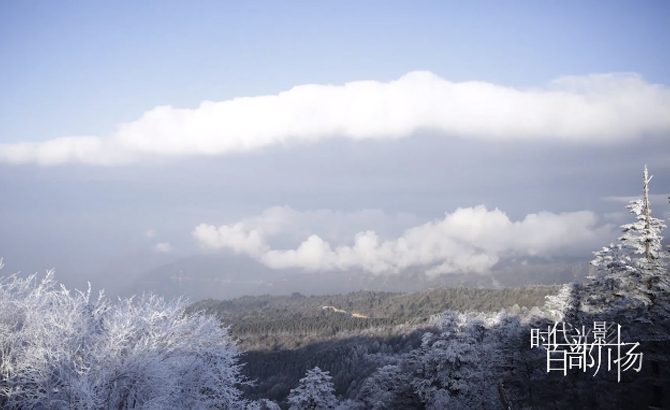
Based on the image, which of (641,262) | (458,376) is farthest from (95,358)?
(641,262)

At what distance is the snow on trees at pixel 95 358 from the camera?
71.0ft

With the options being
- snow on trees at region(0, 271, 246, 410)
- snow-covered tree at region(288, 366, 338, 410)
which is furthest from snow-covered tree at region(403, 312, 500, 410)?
snow on trees at region(0, 271, 246, 410)

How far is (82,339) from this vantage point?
997 inches

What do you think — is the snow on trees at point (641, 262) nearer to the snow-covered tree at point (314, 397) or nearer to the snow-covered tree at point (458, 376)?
the snow-covered tree at point (458, 376)

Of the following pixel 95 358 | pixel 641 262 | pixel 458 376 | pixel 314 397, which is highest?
pixel 641 262

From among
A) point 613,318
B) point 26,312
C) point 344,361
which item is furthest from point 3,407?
point 344,361

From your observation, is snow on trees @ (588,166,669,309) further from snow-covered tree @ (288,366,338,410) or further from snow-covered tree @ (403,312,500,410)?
snow-covered tree @ (288,366,338,410)

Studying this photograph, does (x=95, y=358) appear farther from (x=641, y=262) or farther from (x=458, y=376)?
(x=641, y=262)

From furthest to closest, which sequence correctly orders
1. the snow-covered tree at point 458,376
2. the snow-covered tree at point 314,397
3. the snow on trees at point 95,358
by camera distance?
the snow-covered tree at point 314,397 < the snow-covered tree at point 458,376 < the snow on trees at point 95,358

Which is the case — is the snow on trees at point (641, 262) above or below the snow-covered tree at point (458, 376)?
above

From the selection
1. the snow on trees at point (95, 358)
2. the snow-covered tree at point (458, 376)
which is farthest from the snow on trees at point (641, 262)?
the snow on trees at point (95, 358)

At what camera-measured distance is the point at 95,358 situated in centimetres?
2291

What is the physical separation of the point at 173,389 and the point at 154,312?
5.90m

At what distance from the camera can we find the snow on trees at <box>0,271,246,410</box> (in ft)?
71.0
